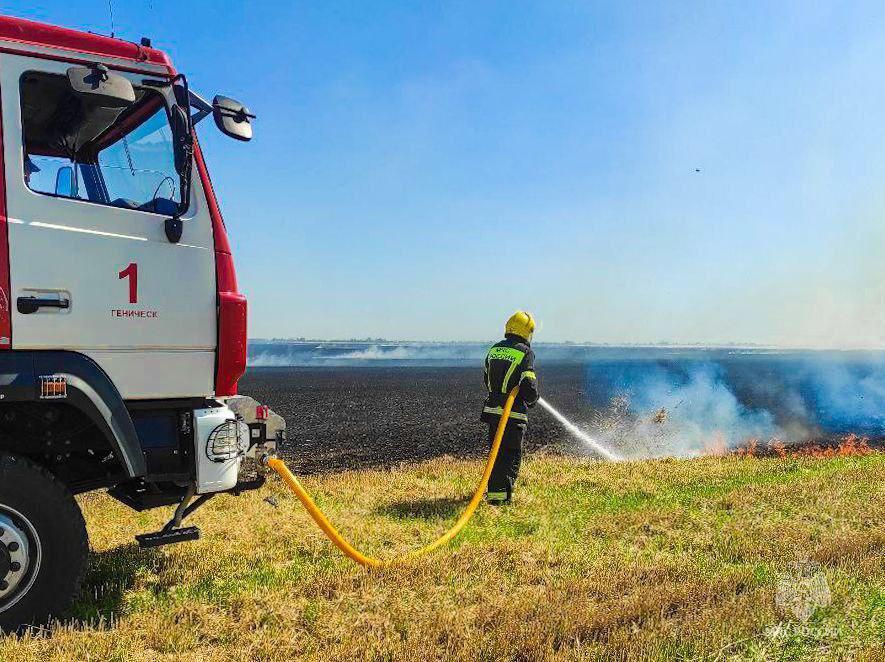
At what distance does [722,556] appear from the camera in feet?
19.6

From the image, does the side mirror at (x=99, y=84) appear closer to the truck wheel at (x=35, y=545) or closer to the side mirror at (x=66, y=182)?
the side mirror at (x=66, y=182)

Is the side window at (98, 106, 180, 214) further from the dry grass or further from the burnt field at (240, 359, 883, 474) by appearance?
the burnt field at (240, 359, 883, 474)

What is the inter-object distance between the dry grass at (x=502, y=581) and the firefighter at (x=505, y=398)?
0.33 meters

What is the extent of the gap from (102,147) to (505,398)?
16.7 feet

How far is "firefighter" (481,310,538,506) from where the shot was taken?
8.09 meters

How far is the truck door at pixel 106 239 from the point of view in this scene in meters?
4.07

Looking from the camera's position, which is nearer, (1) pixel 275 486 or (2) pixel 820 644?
(2) pixel 820 644

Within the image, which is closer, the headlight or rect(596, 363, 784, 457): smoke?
the headlight

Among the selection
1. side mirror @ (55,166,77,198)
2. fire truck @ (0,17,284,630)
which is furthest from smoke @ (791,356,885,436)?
side mirror @ (55,166,77,198)

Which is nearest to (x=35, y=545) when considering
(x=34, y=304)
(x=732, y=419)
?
(x=34, y=304)

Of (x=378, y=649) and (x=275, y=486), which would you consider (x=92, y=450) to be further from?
(x=275, y=486)

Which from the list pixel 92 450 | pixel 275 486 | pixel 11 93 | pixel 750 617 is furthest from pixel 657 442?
pixel 11 93

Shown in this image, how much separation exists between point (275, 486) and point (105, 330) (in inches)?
218

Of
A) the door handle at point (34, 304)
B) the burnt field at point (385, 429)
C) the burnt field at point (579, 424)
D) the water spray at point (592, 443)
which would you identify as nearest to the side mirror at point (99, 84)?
the door handle at point (34, 304)
